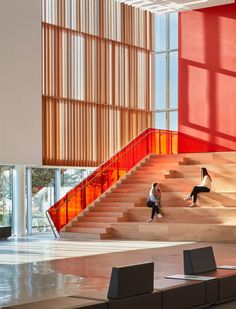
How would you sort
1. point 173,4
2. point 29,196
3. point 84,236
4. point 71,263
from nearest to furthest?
point 71,263
point 84,236
point 173,4
point 29,196

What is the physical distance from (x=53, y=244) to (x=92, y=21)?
12.7 m

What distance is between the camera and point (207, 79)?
1238 inches

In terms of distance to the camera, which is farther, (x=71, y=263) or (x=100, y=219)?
(x=100, y=219)

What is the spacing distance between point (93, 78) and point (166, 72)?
588cm

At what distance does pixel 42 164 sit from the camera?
28.7 m

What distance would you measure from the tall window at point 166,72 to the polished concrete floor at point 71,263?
12.9 metres

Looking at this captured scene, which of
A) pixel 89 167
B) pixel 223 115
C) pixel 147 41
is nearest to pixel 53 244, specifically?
pixel 89 167

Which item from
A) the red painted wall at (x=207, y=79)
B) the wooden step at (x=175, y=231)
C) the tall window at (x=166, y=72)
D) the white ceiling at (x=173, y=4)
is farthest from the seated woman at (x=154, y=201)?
the tall window at (x=166, y=72)

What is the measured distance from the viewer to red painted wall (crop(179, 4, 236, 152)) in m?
30.7

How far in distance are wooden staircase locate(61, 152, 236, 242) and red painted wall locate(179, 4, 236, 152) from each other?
160cm

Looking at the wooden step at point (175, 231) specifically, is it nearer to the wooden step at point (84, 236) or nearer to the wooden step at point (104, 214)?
the wooden step at point (84, 236)

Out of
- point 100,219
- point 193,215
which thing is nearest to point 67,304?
point 193,215

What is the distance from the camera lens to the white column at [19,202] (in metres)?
28.5

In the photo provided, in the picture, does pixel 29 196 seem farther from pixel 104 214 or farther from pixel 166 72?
pixel 166 72
